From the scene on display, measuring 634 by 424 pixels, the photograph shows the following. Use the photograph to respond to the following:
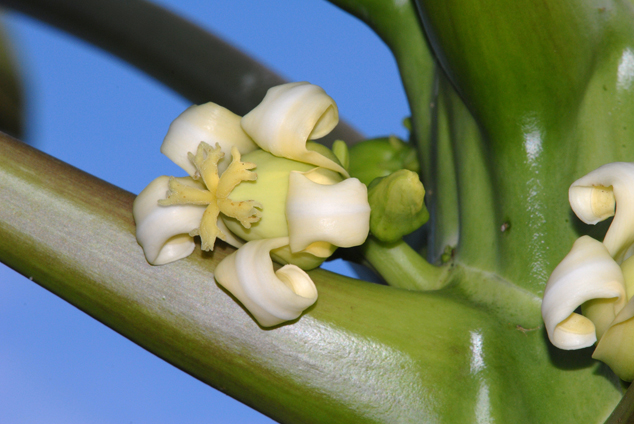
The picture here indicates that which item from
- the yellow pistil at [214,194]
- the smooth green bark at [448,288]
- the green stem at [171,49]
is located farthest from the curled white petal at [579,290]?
the green stem at [171,49]

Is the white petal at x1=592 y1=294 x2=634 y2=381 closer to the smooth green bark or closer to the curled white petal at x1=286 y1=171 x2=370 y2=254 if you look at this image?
the smooth green bark

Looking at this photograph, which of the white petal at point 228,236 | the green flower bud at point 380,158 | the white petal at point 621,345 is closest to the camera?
the white petal at point 621,345

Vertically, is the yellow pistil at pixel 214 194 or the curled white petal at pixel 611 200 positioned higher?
the curled white petal at pixel 611 200

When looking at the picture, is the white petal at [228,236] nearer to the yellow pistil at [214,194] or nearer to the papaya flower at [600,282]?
the yellow pistil at [214,194]

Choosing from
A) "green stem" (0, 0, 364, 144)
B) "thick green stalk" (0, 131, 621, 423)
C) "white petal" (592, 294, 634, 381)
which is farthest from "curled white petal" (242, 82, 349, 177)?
"green stem" (0, 0, 364, 144)

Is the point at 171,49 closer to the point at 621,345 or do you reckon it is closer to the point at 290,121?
the point at 290,121

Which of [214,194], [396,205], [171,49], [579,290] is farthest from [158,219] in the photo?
[171,49]

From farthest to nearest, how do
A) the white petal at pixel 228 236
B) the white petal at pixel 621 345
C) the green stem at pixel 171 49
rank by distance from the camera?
the green stem at pixel 171 49
the white petal at pixel 228 236
the white petal at pixel 621 345

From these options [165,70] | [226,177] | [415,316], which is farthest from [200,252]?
[165,70]
